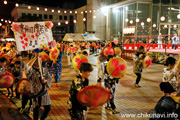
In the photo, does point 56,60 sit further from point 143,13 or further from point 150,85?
point 143,13

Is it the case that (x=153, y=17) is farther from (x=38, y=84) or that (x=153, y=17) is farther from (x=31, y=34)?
(x=38, y=84)

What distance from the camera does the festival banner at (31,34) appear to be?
4.00 meters

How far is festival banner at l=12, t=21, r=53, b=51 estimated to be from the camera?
13.1 ft

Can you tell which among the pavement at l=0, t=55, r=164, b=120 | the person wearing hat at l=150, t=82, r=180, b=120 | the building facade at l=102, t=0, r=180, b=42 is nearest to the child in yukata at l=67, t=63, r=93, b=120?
the person wearing hat at l=150, t=82, r=180, b=120

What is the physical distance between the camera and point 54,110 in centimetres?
545

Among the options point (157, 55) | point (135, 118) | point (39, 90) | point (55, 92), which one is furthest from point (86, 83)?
point (157, 55)

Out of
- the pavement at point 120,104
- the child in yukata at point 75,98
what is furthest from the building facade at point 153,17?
the child in yukata at point 75,98

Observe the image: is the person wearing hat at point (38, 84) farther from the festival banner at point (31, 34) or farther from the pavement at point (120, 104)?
the pavement at point (120, 104)

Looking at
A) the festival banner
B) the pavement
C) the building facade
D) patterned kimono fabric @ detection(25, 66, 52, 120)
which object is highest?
the building facade

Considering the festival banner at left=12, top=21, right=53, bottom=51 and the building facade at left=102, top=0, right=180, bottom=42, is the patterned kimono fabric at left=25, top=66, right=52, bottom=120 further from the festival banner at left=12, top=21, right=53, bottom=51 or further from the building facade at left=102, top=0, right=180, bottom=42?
the building facade at left=102, top=0, right=180, bottom=42

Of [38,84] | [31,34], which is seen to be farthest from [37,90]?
[31,34]

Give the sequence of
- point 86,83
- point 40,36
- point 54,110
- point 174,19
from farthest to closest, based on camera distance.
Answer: point 174,19 < point 54,110 < point 40,36 < point 86,83

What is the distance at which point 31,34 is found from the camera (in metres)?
4.19

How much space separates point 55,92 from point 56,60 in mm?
1799
